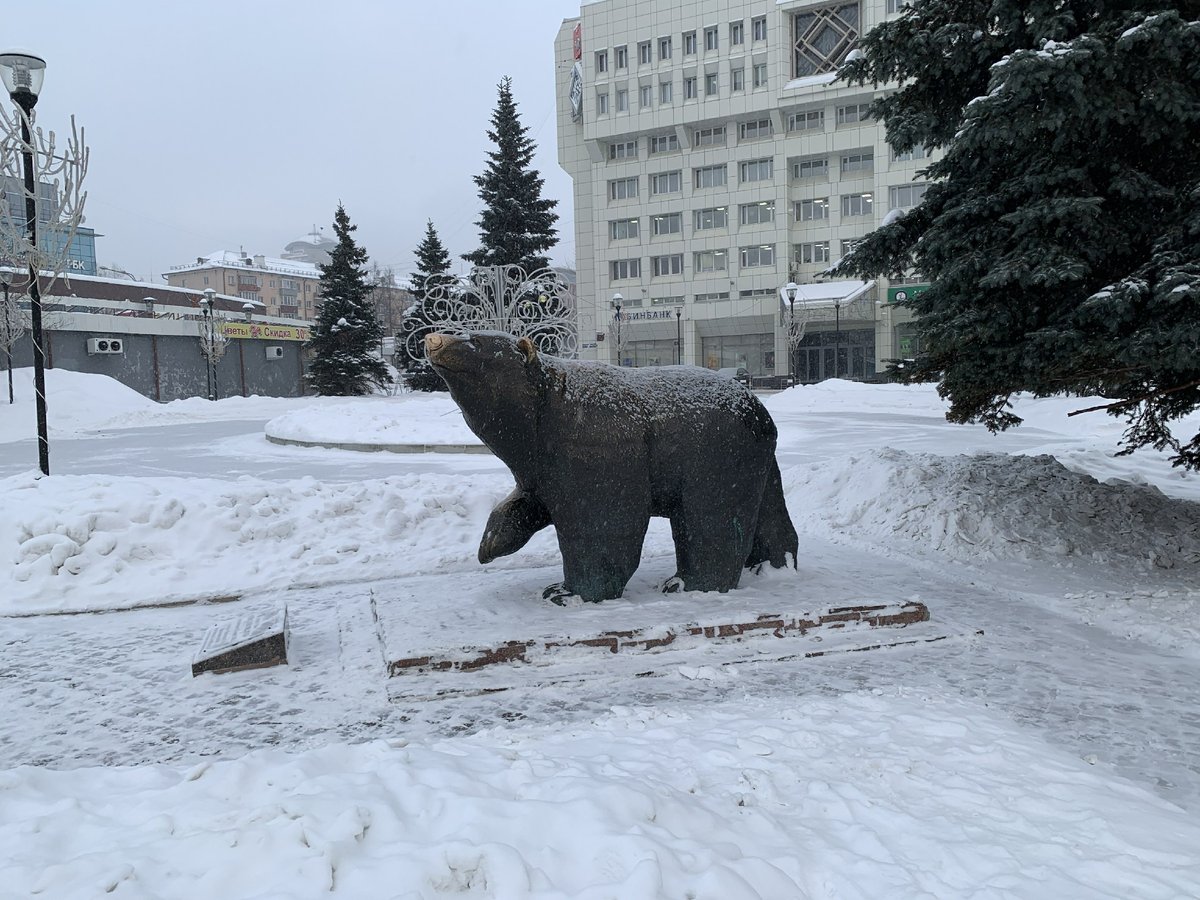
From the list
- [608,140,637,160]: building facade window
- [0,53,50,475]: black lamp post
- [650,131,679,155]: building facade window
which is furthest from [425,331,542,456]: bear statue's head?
[608,140,637,160]: building facade window

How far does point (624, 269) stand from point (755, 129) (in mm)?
10941

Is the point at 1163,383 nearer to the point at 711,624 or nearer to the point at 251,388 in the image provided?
the point at 711,624

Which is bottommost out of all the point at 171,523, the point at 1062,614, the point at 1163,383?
the point at 1062,614

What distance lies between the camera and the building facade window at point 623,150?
160 ft

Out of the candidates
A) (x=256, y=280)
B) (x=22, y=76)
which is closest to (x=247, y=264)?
(x=256, y=280)

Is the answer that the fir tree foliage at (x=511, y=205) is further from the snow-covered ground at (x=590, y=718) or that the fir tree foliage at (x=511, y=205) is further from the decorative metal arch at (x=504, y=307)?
the snow-covered ground at (x=590, y=718)

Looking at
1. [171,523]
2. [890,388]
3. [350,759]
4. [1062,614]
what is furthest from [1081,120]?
[890,388]

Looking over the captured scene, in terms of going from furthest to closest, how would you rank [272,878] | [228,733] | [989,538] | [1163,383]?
[989,538] < [1163,383] < [228,733] < [272,878]

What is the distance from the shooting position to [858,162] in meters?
44.2

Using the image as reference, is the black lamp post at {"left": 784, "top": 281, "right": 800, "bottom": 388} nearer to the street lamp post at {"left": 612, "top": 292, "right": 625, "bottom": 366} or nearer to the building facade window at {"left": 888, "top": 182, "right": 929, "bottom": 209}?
the building facade window at {"left": 888, "top": 182, "right": 929, "bottom": 209}

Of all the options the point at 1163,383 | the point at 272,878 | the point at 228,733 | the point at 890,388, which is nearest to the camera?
the point at 272,878

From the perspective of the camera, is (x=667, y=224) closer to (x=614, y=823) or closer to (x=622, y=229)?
(x=622, y=229)

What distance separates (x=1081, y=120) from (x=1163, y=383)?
7.86 ft

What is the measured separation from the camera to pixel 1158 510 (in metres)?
7.43
